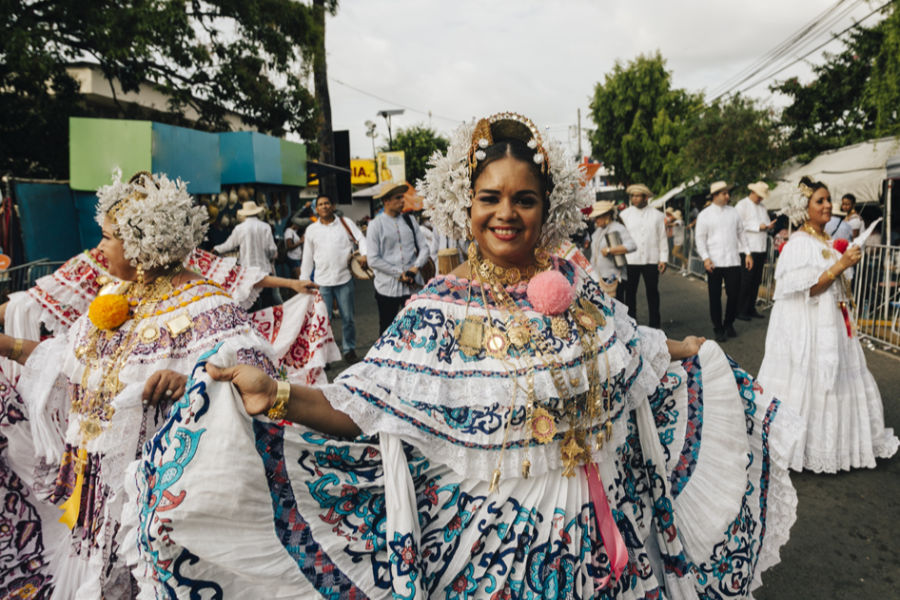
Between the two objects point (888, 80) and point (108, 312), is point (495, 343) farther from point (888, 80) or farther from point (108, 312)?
point (888, 80)

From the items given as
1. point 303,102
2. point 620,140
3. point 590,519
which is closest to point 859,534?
point 590,519

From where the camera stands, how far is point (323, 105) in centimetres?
1712

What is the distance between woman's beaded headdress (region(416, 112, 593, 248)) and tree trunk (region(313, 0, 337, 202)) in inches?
551

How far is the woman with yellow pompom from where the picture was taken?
2.71 meters

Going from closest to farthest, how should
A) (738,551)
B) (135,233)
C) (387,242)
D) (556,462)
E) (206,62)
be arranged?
(556,462), (738,551), (135,233), (387,242), (206,62)

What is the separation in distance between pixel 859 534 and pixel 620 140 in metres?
32.9

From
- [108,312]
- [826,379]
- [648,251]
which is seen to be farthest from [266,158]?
[826,379]

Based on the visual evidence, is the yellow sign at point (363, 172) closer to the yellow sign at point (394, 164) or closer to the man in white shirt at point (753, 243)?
the yellow sign at point (394, 164)

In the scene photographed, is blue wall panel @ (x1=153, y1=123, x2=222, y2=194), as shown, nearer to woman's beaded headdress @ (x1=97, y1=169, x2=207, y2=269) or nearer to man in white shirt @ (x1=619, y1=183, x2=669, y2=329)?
woman's beaded headdress @ (x1=97, y1=169, x2=207, y2=269)

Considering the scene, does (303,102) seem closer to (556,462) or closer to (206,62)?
(206,62)

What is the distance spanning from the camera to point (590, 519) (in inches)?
74.4

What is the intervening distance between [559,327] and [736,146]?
1773 centimetres

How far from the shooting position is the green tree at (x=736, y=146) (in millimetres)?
16984

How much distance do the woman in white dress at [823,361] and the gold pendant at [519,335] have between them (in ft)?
10.9
